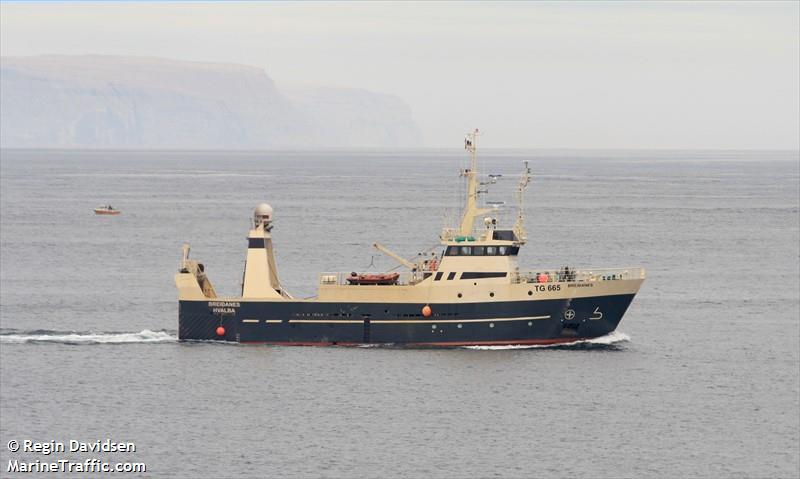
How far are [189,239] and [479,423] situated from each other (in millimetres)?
78430

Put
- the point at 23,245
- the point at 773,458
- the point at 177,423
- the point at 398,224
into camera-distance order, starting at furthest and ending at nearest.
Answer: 1. the point at 398,224
2. the point at 23,245
3. the point at 177,423
4. the point at 773,458

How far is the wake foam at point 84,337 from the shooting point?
253 ft

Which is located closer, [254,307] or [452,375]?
[452,375]

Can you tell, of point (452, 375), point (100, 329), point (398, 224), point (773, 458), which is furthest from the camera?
point (398, 224)

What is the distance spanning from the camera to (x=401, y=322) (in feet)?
244

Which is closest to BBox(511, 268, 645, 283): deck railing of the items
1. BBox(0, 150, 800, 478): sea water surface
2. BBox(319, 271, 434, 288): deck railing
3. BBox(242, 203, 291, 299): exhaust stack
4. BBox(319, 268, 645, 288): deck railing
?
BBox(319, 268, 645, 288): deck railing

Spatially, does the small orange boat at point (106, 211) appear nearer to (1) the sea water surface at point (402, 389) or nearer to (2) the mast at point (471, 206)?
(1) the sea water surface at point (402, 389)

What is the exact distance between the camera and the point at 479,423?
195ft

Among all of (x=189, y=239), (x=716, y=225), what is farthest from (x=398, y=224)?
(x=716, y=225)

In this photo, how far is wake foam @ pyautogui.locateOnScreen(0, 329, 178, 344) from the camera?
77.1 m

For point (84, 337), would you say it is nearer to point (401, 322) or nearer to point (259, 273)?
point (259, 273)

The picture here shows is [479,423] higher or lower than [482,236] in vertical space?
lower

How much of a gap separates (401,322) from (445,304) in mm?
2519

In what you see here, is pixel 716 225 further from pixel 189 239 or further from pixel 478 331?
pixel 478 331
